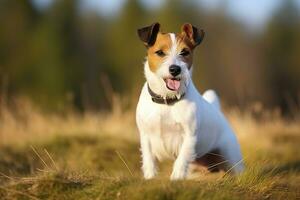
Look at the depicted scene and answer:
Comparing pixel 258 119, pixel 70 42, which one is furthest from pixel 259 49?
pixel 258 119

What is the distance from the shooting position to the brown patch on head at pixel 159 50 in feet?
21.3

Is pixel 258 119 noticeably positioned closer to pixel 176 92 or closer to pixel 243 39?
pixel 176 92

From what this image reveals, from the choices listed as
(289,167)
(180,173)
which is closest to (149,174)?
(180,173)

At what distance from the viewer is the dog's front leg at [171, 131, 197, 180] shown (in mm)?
6453

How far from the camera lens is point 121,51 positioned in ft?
119

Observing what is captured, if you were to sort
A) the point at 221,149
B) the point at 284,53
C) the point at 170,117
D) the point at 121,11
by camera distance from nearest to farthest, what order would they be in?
→ 1. the point at 170,117
2. the point at 221,149
3. the point at 121,11
4. the point at 284,53

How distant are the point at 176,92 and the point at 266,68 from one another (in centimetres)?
3629

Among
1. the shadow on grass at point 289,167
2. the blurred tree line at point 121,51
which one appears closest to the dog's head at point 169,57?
the shadow on grass at point 289,167

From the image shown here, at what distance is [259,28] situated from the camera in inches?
1689

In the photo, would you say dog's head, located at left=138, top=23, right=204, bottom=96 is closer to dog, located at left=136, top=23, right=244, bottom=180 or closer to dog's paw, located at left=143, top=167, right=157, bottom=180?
dog, located at left=136, top=23, right=244, bottom=180

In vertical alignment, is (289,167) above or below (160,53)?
below

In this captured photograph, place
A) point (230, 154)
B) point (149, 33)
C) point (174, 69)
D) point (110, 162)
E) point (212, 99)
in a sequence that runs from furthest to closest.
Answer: point (110, 162)
point (212, 99)
point (230, 154)
point (149, 33)
point (174, 69)

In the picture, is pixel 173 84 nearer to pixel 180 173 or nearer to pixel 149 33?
pixel 149 33

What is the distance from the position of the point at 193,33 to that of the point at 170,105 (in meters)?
0.73
